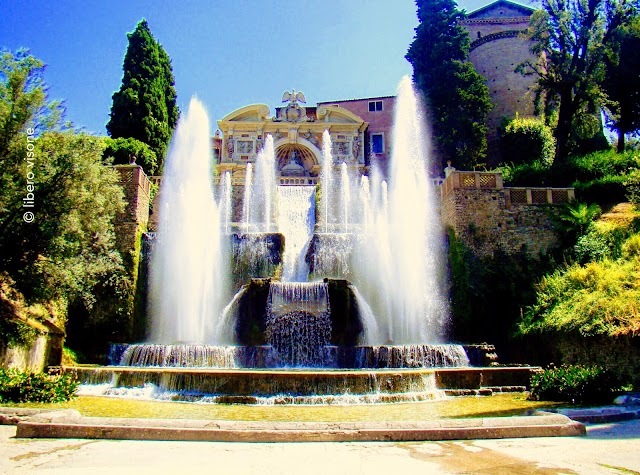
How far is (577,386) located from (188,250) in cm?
1266

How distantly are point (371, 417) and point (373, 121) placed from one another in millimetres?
34631

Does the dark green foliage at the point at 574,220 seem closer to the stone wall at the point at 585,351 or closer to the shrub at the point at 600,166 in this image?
the shrub at the point at 600,166

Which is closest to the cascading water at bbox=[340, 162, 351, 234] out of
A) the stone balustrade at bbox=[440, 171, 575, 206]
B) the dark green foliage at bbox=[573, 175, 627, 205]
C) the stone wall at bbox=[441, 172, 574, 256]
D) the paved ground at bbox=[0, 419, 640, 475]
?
the stone wall at bbox=[441, 172, 574, 256]

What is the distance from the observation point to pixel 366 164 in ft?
121

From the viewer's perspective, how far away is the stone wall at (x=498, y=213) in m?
18.2

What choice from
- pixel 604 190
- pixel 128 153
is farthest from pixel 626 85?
pixel 128 153

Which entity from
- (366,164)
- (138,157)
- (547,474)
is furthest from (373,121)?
(547,474)

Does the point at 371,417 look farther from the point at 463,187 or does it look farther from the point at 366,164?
the point at 366,164

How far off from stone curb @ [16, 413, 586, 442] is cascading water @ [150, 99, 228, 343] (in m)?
9.93

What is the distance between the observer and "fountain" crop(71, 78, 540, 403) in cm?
910

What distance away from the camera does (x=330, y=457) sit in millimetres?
4277

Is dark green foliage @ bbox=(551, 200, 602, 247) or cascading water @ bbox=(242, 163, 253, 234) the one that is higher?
cascading water @ bbox=(242, 163, 253, 234)

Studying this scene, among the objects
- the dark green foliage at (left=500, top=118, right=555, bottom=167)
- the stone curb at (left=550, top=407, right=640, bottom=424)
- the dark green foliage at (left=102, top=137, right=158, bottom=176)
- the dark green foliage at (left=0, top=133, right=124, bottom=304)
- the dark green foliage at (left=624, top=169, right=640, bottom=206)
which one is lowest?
the stone curb at (left=550, top=407, right=640, bottom=424)

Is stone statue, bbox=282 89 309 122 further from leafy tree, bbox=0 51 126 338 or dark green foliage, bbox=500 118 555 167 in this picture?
leafy tree, bbox=0 51 126 338
